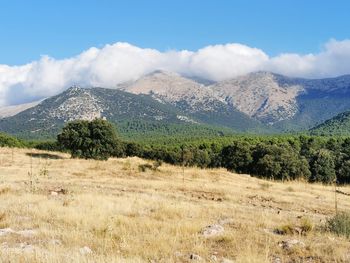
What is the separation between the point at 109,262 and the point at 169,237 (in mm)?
4235

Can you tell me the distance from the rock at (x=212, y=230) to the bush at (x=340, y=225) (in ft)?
12.4

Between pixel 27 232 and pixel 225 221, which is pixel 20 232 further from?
pixel 225 221

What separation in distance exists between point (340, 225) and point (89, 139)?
46960 millimetres

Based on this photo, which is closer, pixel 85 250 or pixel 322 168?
pixel 85 250

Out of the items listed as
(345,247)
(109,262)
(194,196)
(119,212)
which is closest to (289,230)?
(345,247)

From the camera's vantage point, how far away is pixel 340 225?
14.9m

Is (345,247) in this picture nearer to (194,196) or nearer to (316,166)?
(194,196)

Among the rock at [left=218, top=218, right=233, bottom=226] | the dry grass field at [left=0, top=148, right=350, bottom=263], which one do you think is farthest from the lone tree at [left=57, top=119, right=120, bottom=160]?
the rock at [left=218, top=218, right=233, bottom=226]

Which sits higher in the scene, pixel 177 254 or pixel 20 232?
pixel 20 232

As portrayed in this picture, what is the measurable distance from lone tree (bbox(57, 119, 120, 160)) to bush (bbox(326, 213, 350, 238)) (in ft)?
148

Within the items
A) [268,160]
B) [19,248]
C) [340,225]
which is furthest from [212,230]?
[268,160]

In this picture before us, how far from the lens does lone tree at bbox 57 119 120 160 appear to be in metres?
58.7

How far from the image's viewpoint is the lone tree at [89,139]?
58656 mm

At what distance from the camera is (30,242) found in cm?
1197
